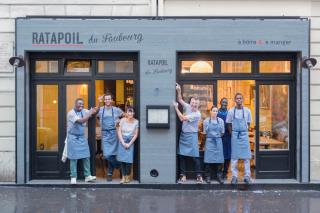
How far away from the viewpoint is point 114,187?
41.2 ft

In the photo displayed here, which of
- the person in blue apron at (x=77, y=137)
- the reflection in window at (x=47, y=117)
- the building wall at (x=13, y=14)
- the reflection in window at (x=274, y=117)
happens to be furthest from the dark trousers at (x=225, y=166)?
the reflection in window at (x=47, y=117)

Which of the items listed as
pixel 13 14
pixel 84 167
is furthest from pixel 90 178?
pixel 13 14

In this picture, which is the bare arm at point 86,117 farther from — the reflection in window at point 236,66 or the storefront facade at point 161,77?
the reflection in window at point 236,66

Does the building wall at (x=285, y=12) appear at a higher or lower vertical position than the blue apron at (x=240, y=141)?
higher

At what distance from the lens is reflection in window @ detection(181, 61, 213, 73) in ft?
42.5

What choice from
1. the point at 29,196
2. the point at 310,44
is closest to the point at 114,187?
the point at 29,196

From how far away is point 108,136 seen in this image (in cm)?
1266

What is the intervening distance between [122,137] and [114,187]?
1115 mm

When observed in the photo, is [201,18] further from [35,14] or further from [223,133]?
[35,14]

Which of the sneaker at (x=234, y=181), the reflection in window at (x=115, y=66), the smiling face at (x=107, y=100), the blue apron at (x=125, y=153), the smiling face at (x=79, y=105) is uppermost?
the reflection in window at (x=115, y=66)

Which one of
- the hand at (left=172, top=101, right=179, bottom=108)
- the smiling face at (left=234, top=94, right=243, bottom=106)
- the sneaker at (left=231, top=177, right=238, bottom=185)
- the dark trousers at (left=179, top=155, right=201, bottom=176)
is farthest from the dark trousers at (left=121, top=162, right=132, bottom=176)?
the smiling face at (left=234, top=94, right=243, bottom=106)

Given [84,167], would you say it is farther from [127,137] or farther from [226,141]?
[226,141]

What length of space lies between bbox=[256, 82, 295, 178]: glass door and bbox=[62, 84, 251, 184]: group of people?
0.66 metres

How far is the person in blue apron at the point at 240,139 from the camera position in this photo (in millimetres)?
12461
